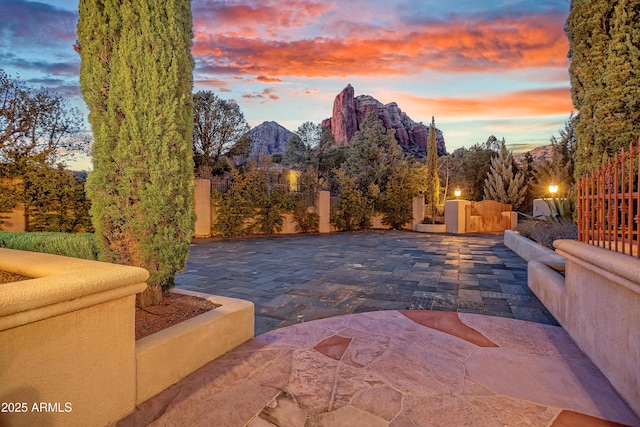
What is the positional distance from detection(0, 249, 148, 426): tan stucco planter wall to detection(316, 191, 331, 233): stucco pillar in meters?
12.0

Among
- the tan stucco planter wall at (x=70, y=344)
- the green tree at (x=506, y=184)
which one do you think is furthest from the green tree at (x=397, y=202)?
the tan stucco planter wall at (x=70, y=344)

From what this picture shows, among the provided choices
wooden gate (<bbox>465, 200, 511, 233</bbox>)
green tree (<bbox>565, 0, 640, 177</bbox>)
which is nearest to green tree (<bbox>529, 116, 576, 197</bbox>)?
wooden gate (<bbox>465, 200, 511, 233</bbox>)

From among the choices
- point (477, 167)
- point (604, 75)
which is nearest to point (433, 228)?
point (604, 75)

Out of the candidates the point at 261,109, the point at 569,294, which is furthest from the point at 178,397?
the point at 261,109

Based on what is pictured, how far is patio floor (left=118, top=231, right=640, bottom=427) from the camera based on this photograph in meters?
1.83

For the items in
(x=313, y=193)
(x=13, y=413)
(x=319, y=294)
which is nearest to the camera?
(x=13, y=413)

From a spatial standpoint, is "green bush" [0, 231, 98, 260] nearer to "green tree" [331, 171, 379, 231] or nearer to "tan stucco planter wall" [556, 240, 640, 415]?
"tan stucco planter wall" [556, 240, 640, 415]

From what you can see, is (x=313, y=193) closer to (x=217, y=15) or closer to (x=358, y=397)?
(x=217, y=15)

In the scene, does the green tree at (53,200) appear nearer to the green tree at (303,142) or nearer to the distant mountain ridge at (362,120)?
the green tree at (303,142)

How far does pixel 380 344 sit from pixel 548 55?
37.3ft

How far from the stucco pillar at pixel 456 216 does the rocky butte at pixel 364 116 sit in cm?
5077

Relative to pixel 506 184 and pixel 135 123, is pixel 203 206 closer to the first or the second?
pixel 135 123

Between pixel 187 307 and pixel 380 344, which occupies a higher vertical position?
pixel 187 307

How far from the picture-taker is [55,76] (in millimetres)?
12648
